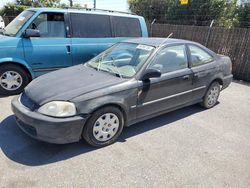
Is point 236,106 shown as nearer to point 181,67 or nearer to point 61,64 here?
point 181,67

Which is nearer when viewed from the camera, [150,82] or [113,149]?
[113,149]

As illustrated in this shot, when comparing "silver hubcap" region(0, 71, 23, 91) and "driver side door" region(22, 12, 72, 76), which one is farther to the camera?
"driver side door" region(22, 12, 72, 76)

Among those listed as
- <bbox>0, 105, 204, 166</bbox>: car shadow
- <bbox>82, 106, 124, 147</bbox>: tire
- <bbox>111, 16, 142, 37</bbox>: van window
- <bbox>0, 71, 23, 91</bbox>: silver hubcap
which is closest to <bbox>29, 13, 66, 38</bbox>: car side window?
<bbox>0, 71, 23, 91</bbox>: silver hubcap

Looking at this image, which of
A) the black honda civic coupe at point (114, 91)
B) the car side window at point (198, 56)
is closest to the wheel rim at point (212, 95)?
the black honda civic coupe at point (114, 91)

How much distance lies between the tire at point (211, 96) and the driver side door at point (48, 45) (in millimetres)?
3259

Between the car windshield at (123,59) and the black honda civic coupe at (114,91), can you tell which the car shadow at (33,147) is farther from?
the car windshield at (123,59)

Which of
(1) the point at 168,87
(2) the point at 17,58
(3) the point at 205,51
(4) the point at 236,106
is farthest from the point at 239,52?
(2) the point at 17,58

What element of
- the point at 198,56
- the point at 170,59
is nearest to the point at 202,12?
the point at 198,56

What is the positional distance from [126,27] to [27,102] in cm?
402

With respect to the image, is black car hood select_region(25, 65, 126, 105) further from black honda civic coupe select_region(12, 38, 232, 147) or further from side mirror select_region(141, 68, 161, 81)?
side mirror select_region(141, 68, 161, 81)

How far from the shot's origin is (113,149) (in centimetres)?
313

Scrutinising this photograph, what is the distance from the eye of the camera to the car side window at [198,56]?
4.17m

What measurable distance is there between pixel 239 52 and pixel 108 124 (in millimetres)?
6283

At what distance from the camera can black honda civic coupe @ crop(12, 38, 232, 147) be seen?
279 centimetres
